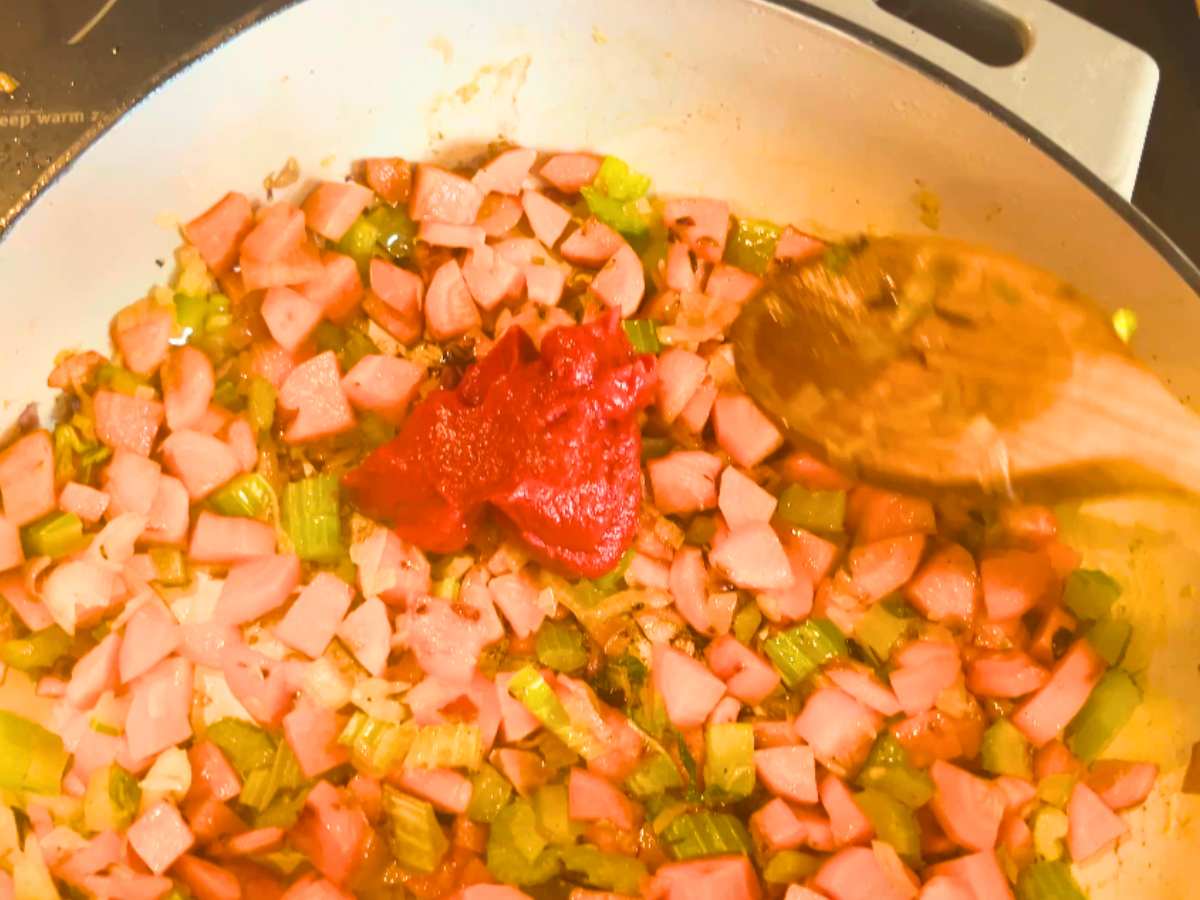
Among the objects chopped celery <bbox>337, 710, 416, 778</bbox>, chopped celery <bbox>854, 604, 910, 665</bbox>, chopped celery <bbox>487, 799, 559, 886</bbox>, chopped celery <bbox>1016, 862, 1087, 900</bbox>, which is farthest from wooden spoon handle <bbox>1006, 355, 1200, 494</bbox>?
chopped celery <bbox>337, 710, 416, 778</bbox>

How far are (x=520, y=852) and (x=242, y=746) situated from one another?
0.43 meters

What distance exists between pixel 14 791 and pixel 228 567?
41cm

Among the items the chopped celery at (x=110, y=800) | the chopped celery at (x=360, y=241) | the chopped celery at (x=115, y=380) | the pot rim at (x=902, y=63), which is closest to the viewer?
the pot rim at (x=902, y=63)

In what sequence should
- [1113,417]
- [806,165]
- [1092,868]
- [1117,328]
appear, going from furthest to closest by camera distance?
[806,165] < [1092,868] < [1117,328] < [1113,417]

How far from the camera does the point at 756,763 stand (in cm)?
153

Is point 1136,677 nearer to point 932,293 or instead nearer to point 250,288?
point 932,293

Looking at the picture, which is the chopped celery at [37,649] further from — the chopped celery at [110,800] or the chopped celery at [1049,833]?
the chopped celery at [1049,833]

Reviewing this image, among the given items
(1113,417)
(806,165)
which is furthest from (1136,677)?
(806,165)

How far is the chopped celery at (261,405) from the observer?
160 cm

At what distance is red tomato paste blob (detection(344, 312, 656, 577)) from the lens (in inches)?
56.4

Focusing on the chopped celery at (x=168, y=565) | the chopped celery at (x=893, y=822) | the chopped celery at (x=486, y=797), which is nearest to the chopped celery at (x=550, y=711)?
the chopped celery at (x=486, y=797)

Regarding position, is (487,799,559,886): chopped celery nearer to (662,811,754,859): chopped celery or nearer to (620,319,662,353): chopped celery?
(662,811,754,859): chopped celery

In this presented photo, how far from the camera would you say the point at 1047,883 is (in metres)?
1.51

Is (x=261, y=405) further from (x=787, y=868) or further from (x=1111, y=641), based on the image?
(x=1111, y=641)
